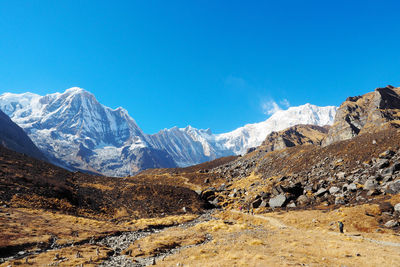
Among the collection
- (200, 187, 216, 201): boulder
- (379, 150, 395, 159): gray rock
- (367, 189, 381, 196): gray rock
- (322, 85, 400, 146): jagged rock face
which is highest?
(322, 85, 400, 146): jagged rock face

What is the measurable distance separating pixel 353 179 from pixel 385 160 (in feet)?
26.5

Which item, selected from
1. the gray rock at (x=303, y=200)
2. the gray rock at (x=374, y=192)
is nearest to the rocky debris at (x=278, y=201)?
the gray rock at (x=303, y=200)

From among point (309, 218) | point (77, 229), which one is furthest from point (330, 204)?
point (77, 229)

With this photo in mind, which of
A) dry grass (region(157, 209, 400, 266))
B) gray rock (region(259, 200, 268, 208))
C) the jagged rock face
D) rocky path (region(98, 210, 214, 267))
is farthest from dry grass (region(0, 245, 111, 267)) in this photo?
the jagged rock face

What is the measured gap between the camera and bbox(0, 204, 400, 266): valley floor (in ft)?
70.2

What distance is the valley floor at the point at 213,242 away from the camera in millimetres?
21406

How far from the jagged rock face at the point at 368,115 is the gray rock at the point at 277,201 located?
110899mm

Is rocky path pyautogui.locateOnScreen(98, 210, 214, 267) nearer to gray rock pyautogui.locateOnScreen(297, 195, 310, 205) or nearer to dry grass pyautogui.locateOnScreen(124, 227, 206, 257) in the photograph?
dry grass pyautogui.locateOnScreen(124, 227, 206, 257)

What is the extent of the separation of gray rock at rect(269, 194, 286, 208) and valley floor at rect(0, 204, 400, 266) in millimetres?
7159

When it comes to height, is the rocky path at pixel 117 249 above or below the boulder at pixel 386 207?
above

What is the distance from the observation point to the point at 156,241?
3219 cm

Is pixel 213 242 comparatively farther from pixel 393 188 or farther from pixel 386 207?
pixel 393 188

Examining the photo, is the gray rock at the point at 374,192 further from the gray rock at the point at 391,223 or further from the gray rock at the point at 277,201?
the gray rock at the point at 277,201

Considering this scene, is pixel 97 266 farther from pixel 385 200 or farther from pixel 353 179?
pixel 353 179
